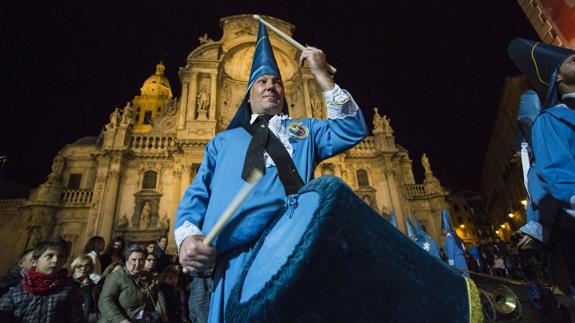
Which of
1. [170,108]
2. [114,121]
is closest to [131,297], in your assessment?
[114,121]

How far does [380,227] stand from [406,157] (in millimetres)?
26018

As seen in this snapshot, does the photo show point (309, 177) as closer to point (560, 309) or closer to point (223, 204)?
point (223, 204)

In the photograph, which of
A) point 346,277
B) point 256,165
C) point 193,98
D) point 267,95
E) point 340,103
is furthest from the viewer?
point 193,98

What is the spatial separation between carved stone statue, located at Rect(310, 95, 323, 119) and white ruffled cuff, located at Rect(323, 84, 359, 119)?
2012 centimetres

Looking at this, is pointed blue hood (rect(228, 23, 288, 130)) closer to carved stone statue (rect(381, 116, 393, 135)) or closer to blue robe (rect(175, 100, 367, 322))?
blue robe (rect(175, 100, 367, 322))

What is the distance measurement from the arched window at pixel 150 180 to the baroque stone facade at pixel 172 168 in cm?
6

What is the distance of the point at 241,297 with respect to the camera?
1.01 meters

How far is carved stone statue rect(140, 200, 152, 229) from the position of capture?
1633 cm

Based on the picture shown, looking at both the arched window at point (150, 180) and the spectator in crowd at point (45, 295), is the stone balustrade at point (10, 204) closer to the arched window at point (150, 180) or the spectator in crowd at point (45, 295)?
the arched window at point (150, 180)

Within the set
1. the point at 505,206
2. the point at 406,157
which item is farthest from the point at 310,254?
the point at 505,206

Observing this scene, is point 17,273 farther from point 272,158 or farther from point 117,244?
point 272,158

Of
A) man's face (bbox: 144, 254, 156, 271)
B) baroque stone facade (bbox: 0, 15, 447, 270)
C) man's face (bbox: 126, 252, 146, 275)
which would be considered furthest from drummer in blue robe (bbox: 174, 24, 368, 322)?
baroque stone facade (bbox: 0, 15, 447, 270)

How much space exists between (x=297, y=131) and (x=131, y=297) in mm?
4026

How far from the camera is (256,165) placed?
1.68 m
